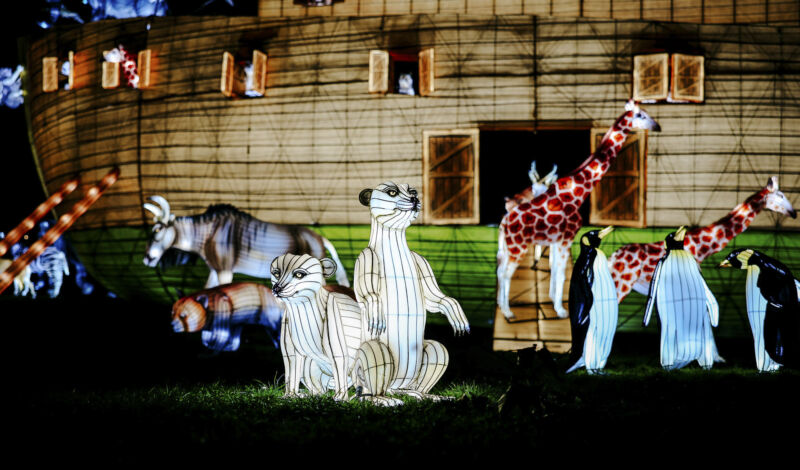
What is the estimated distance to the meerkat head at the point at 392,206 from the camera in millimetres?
5805

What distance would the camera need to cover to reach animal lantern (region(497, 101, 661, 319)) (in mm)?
10258

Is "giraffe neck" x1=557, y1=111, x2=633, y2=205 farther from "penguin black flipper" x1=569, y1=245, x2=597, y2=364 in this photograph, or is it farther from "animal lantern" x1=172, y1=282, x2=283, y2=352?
"animal lantern" x1=172, y1=282, x2=283, y2=352

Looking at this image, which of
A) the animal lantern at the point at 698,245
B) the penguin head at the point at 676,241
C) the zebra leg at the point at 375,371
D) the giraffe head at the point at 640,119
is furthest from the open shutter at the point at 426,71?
the zebra leg at the point at 375,371

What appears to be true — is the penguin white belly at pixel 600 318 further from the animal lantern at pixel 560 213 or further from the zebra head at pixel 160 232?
the zebra head at pixel 160 232

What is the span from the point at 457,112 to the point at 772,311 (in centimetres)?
498

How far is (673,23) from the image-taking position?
1162 cm

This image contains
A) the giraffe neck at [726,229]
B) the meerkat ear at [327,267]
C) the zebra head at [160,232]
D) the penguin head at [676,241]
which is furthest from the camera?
the zebra head at [160,232]

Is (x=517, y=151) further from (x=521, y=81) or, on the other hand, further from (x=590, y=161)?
(x=590, y=161)

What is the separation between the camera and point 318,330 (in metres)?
5.98

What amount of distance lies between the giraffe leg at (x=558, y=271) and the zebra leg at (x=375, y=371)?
5.16 metres

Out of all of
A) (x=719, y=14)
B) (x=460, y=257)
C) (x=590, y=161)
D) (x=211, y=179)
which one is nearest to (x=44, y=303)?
(x=211, y=179)

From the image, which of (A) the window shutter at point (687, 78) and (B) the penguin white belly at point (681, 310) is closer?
(B) the penguin white belly at point (681, 310)

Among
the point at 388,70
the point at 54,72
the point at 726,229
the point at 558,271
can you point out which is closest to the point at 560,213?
the point at 558,271

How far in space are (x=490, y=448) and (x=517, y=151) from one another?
12.2m
